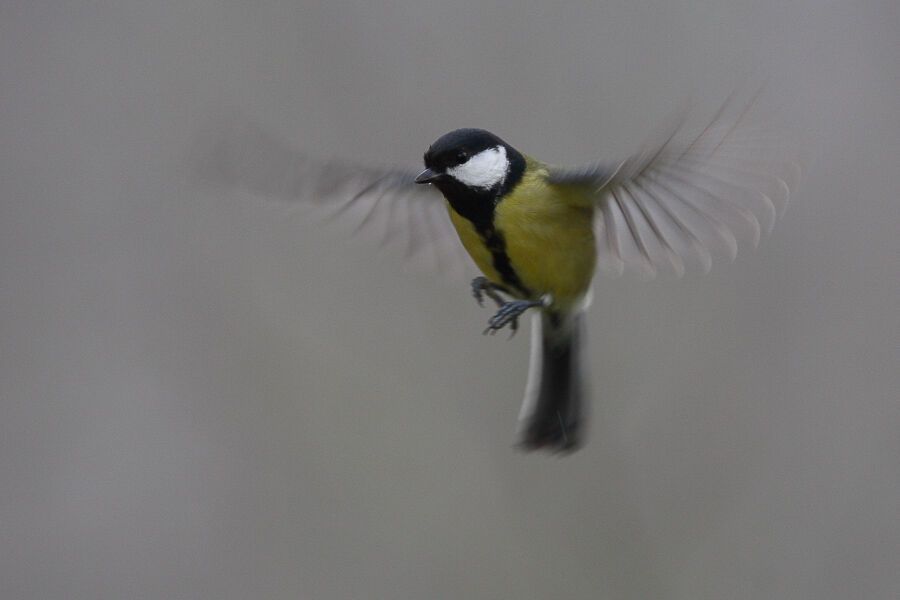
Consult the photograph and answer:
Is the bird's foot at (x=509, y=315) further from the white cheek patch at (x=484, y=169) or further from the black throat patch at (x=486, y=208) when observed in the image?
the white cheek patch at (x=484, y=169)

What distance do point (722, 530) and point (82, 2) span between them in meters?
2.41

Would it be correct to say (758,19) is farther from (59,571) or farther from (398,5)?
(59,571)

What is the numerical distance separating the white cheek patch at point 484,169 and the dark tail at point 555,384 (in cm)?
31

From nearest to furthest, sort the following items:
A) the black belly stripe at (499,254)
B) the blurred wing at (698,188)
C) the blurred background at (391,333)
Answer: the blurred wing at (698,188) → the black belly stripe at (499,254) → the blurred background at (391,333)

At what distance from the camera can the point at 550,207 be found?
1.60m

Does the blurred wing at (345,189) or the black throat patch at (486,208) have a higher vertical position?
the blurred wing at (345,189)

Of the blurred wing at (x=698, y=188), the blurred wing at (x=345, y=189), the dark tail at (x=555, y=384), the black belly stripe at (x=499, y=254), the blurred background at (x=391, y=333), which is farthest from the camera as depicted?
the blurred background at (x=391, y=333)

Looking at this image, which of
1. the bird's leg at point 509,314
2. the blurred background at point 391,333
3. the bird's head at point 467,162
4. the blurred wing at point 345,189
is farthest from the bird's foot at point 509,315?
the blurred background at point 391,333

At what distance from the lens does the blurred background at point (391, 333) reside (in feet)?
9.57

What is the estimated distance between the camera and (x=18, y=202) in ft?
10.2

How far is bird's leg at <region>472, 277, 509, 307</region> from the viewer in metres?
1.62

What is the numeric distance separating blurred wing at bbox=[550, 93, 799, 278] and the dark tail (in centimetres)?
30

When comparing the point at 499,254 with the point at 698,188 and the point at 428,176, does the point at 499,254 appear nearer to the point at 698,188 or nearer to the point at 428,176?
the point at 428,176

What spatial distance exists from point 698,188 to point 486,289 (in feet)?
1.29
